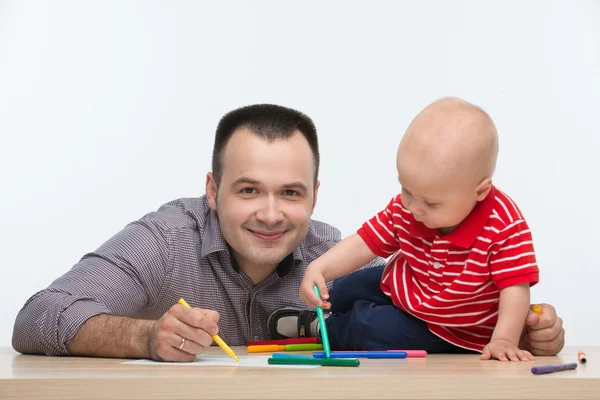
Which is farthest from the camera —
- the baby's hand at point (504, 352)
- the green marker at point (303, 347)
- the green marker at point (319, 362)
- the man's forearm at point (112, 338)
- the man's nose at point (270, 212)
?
the man's nose at point (270, 212)

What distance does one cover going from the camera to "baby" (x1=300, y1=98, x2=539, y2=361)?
4.63 feet

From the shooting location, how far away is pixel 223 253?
82.4 inches

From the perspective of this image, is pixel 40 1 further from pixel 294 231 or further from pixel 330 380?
pixel 330 380

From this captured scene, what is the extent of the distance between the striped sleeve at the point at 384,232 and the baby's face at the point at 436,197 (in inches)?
6.3

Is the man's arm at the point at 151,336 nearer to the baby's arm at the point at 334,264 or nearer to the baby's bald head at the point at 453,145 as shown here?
the baby's arm at the point at 334,264

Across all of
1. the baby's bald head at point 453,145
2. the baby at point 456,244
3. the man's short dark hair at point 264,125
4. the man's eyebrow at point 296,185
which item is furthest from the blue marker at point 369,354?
the man's short dark hair at point 264,125

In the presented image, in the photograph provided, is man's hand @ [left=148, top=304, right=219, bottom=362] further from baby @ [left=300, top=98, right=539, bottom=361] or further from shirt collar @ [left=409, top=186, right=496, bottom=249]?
shirt collar @ [left=409, top=186, right=496, bottom=249]

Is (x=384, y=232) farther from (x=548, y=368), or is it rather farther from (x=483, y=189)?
(x=548, y=368)

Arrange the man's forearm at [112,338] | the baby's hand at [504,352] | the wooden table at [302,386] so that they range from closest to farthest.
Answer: the wooden table at [302,386]
the baby's hand at [504,352]
the man's forearm at [112,338]

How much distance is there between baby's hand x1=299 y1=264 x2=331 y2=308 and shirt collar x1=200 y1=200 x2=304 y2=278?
18.5 inches

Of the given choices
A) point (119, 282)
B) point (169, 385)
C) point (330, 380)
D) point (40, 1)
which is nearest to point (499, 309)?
point (330, 380)

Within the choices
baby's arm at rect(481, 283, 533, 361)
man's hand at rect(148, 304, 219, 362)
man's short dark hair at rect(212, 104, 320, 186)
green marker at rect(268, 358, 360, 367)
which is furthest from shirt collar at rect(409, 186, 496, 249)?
man's short dark hair at rect(212, 104, 320, 186)

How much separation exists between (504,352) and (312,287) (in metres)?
0.42

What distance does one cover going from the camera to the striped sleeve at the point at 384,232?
1.67 metres
